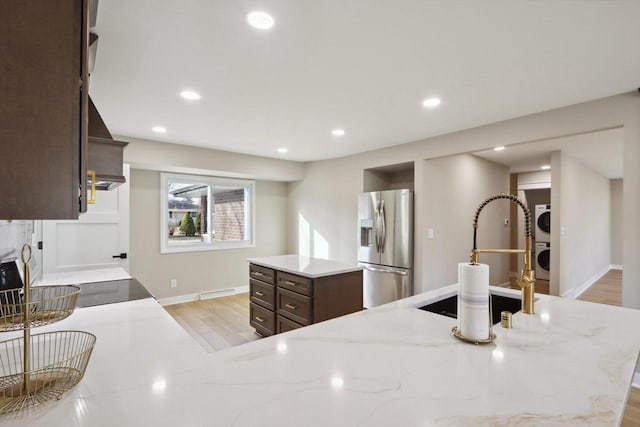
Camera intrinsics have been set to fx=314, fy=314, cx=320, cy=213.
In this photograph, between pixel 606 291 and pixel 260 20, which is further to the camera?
pixel 606 291

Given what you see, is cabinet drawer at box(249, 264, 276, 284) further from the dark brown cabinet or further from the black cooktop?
the black cooktop

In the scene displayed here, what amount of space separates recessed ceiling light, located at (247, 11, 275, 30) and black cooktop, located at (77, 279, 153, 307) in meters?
1.72

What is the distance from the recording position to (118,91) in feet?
8.09

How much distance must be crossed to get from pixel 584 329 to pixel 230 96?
8.71ft

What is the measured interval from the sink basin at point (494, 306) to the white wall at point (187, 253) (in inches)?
166

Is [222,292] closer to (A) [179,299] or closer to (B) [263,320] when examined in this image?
(A) [179,299]

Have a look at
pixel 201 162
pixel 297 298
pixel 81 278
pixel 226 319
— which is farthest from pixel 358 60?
pixel 226 319

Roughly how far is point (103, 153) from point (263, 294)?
202 cm

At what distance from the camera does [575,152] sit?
475 cm

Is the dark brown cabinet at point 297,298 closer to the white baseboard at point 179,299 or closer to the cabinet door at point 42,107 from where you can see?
the white baseboard at point 179,299

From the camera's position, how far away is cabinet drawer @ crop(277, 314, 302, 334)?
294 centimetres

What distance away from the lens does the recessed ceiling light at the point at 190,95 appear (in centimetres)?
249

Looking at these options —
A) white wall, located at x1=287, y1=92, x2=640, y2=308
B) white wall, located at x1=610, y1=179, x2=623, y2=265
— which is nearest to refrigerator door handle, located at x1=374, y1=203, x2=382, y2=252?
white wall, located at x1=287, y1=92, x2=640, y2=308

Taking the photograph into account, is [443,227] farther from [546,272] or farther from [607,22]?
[546,272]
